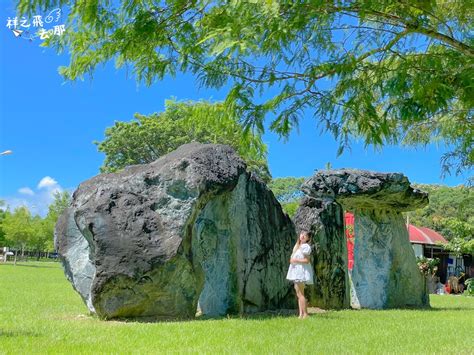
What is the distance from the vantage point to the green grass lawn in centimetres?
637

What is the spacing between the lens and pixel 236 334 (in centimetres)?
746

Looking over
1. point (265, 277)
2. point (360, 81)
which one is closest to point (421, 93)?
point (360, 81)

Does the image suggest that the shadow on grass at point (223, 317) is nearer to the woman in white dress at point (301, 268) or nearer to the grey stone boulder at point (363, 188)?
the woman in white dress at point (301, 268)

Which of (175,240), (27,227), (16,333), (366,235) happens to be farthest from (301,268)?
(27,227)

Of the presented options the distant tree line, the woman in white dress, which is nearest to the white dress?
the woman in white dress

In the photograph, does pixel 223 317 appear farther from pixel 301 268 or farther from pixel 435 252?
pixel 435 252

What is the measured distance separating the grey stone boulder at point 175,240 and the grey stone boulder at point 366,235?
2.11 m

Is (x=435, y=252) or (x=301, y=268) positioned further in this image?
(x=435, y=252)

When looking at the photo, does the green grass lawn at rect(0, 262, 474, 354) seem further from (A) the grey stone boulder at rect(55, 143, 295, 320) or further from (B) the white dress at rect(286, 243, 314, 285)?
(B) the white dress at rect(286, 243, 314, 285)

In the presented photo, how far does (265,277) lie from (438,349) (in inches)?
186

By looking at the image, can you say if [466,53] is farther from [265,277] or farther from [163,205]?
[265,277]

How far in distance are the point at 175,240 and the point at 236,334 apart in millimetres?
1943

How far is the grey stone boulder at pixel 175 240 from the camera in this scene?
876 centimetres

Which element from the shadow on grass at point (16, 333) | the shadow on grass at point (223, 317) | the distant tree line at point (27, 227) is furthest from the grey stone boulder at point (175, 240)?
the distant tree line at point (27, 227)
